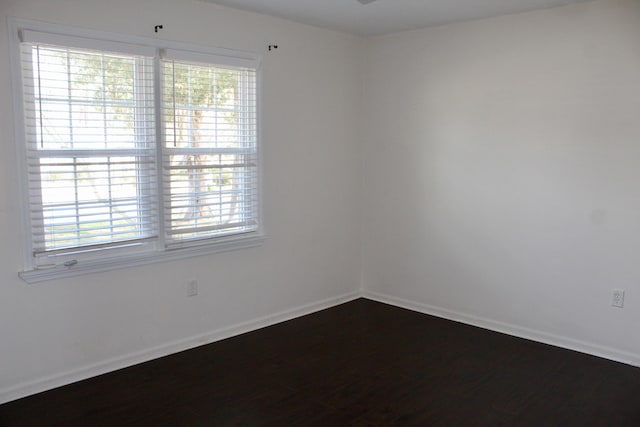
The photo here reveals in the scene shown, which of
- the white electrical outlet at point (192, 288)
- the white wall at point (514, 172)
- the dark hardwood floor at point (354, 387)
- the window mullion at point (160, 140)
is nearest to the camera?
the dark hardwood floor at point (354, 387)

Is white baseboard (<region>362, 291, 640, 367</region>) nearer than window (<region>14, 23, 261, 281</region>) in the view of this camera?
No

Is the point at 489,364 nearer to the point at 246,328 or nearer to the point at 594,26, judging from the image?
the point at 246,328

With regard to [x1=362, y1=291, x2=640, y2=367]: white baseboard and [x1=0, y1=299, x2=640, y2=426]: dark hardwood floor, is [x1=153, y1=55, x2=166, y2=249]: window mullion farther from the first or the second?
[x1=362, y1=291, x2=640, y2=367]: white baseboard

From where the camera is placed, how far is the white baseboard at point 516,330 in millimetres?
3805

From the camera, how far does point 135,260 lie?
3592mm

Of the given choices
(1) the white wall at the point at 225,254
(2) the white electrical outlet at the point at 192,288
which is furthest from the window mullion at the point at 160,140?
(2) the white electrical outlet at the point at 192,288

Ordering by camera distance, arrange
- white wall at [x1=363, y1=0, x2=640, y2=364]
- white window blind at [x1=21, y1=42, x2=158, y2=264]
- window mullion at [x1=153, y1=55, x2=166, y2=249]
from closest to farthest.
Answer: white window blind at [x1=21, y1=42, x2=158, y2=264] < window mullion at [x1=153, y1=55, x2=166, y2=249] < white wall at [x1=363, y1=0, x2=640, y2=364]

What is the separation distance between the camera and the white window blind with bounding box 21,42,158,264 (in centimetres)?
312

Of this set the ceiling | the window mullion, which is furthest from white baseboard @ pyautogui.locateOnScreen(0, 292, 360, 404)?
the ceiling

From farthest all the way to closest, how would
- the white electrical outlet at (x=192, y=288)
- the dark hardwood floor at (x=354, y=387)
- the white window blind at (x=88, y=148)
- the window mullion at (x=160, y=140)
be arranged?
the white electrical outlet at (x=192, y=288), the window mullion at (x=160, y=140), the white window blind at (x=88, y=148), the dark hardwood floor at (x=354, y=387)

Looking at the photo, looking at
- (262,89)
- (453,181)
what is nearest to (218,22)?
(262,89)

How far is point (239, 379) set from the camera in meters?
3.44

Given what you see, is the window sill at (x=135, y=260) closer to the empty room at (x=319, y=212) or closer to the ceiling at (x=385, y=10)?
the empty room at (x=319, y=212)

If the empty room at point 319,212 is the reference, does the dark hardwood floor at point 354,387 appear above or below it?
below
